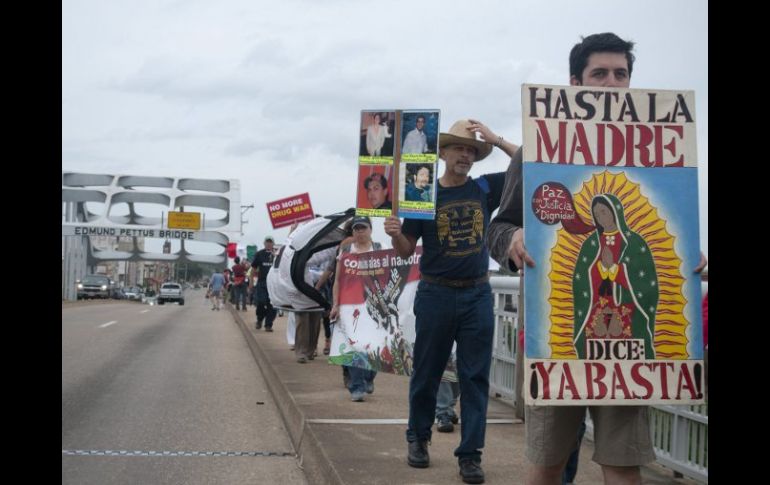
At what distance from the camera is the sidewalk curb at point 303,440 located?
17.4ft

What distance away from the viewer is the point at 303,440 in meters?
6.45

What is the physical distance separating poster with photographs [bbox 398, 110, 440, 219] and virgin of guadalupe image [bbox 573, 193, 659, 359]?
1556mm

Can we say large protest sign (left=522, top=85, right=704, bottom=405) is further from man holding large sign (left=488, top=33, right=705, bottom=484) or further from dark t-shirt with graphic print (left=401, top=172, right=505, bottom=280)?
dark t-shirt with graphic print (left=401, top=172, right=505, bottom=280)

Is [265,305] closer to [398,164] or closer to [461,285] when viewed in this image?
[461,285]

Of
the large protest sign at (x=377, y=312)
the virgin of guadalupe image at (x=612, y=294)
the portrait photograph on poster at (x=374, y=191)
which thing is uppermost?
the portrait photograph on poster at (x=374, y=191)

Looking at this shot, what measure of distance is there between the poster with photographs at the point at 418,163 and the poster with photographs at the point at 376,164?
0.07 m

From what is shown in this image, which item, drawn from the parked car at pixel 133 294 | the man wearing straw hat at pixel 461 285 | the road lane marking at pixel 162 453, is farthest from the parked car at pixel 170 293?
the man wearing straw hat at pixel 461 285

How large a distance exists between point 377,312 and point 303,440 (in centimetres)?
161

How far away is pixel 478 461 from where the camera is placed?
15.8ft

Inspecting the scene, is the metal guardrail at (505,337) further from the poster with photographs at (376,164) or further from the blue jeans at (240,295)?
the blue jeans at (240,295)

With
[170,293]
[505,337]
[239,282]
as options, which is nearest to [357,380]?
[505,337]
